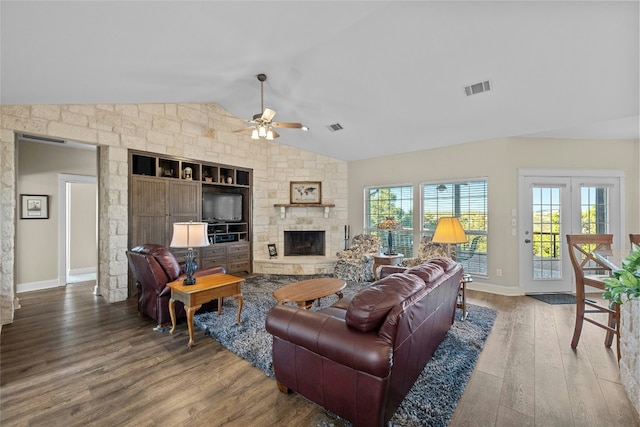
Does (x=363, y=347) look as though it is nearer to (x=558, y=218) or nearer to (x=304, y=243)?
(x=558, y=218)

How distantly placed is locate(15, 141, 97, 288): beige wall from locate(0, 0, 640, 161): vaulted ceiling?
1994mm

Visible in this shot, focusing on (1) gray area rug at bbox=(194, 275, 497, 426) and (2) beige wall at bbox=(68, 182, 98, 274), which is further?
(2) beige wall at bbox=(68, 182, 98, 274)

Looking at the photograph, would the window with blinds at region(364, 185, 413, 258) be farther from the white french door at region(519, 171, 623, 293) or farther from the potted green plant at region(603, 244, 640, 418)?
the potted green plant at region(603, 244, 640, 418)

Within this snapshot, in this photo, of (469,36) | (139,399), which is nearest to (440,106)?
(469,36)

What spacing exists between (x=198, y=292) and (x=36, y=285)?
13.6 feet

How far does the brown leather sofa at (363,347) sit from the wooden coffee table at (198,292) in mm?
1169

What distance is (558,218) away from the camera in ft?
14.9

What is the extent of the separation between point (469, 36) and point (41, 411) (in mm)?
4677

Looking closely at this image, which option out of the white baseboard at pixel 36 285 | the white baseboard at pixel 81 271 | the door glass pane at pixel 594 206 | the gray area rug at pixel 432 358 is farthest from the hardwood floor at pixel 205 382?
the white baseboard at pixel 81 271

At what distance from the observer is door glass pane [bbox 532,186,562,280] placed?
4.52 metres

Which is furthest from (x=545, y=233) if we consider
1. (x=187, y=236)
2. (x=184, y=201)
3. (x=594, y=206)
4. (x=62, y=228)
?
(x=62, y=228)

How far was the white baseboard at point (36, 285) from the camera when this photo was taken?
447 centimetres

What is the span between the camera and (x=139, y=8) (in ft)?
6.64

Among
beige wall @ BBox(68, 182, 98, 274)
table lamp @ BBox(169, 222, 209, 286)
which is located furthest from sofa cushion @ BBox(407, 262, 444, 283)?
beige wall @ BBox(68, 182, 98, 274)
